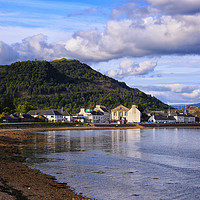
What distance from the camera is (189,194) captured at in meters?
19.6

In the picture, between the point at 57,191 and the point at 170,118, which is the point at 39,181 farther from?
the point at 170,118

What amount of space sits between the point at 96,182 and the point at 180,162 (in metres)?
14.8

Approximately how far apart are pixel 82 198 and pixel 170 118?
15490 centimetres

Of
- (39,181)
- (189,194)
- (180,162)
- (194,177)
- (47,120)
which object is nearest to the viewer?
(189,194)

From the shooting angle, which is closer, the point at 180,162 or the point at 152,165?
the point at 152,165

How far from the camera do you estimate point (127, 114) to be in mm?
171250

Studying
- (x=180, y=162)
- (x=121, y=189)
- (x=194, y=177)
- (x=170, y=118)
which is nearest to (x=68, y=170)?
(x=121, y=189)

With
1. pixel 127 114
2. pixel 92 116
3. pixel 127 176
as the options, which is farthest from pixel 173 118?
pixel 127 176

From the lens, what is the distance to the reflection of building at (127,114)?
163 metres

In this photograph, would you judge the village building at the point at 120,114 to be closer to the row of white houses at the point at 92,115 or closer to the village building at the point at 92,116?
the row of white houses at the point at 92,115

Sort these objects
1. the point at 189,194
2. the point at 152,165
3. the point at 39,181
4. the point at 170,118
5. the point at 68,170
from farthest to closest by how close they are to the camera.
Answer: the point at 170,118 → the point at 152,165 → the point at 68,170 → the point at 39,181 → the point at 189,194

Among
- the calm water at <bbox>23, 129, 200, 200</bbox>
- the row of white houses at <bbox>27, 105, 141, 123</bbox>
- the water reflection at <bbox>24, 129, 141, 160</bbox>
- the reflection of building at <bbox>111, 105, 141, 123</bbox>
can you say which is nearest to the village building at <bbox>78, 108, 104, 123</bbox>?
the row of white houses at <bbox>27, 105, 141, 123</bbox>

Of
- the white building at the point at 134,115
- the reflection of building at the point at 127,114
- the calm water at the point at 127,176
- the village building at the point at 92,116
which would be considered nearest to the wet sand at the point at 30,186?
the calm water at the point at 127,176

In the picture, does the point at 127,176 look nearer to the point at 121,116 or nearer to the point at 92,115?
the point at 92,115
